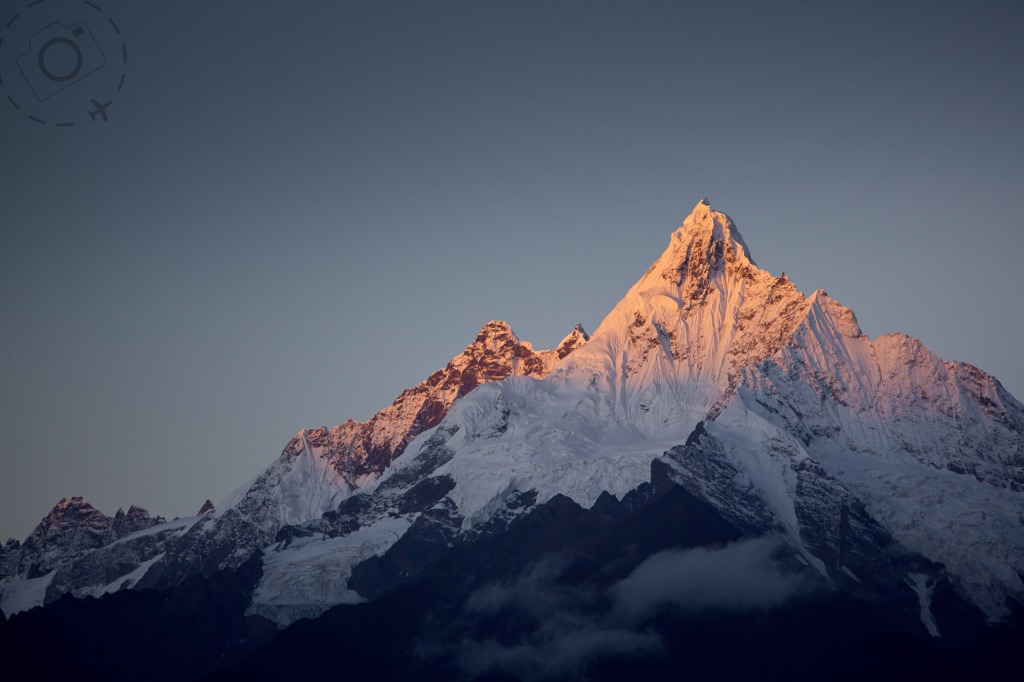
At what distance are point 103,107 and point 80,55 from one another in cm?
1112

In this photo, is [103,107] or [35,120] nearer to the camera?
[103,107]

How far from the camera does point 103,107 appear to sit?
150375 millimetres

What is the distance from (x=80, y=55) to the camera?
15850 centimetres

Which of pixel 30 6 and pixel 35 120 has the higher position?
pixel 30 6

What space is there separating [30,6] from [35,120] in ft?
37.6

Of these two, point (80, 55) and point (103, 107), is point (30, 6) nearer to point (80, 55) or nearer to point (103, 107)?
point (80, 55)

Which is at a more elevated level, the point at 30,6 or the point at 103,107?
the point at 30,6

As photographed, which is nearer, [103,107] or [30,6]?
[103,107]

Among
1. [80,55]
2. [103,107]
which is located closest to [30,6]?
[80,55]

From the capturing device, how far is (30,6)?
162125 millimetres

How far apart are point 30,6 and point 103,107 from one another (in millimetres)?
19572

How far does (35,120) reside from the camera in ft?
531
